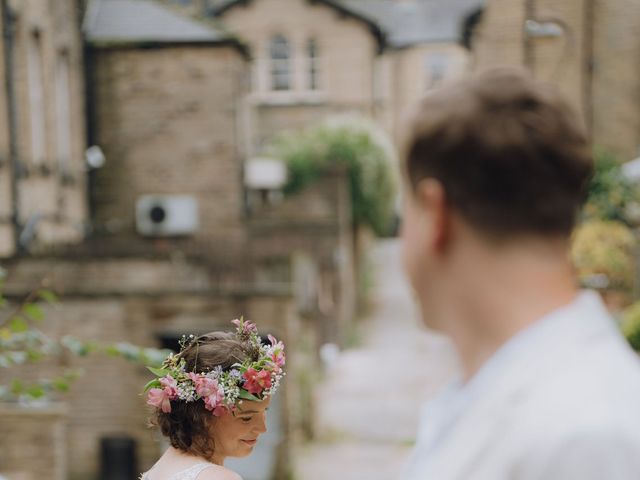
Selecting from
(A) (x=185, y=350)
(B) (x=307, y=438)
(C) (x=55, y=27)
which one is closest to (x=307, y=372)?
(B) (x=307, y=438)

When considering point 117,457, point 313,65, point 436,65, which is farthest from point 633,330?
point 436,65

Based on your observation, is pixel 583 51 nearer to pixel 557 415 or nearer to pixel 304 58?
pixel 557 415

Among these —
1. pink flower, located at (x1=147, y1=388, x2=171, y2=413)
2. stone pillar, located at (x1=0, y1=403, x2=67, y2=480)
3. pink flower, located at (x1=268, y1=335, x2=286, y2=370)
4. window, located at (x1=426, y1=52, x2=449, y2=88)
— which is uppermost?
window, located at (x1=426, y1=52, x2=449, y2=88)

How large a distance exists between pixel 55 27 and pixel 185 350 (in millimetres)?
13026

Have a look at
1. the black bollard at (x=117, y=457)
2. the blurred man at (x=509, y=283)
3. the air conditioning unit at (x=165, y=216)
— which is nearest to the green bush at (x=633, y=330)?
the black bollard at (x=117, y=457)

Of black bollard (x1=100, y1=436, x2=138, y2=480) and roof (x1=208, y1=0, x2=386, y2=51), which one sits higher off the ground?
roof (x1=208, y1=0, x2=386, y2=51)

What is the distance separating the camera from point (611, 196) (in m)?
14.2

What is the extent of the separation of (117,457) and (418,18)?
28250 millimetres

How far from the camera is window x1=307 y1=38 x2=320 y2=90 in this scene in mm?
26891

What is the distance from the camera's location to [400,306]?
19.5m

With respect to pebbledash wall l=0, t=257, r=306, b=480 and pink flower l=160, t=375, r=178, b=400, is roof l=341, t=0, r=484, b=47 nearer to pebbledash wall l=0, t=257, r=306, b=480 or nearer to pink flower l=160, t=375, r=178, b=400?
pebbledash wall l=0, t=257, r=306, b=480

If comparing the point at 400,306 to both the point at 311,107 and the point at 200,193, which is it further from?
the point at 311,107

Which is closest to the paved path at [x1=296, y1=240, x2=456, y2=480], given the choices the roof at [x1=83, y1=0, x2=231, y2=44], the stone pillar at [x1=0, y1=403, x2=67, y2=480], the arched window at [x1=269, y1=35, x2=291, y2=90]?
the stone pillar at [x1=0, y1=403, x2=67, y2=480]

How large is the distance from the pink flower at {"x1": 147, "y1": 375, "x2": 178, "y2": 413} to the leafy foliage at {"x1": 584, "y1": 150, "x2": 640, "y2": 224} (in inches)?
491
